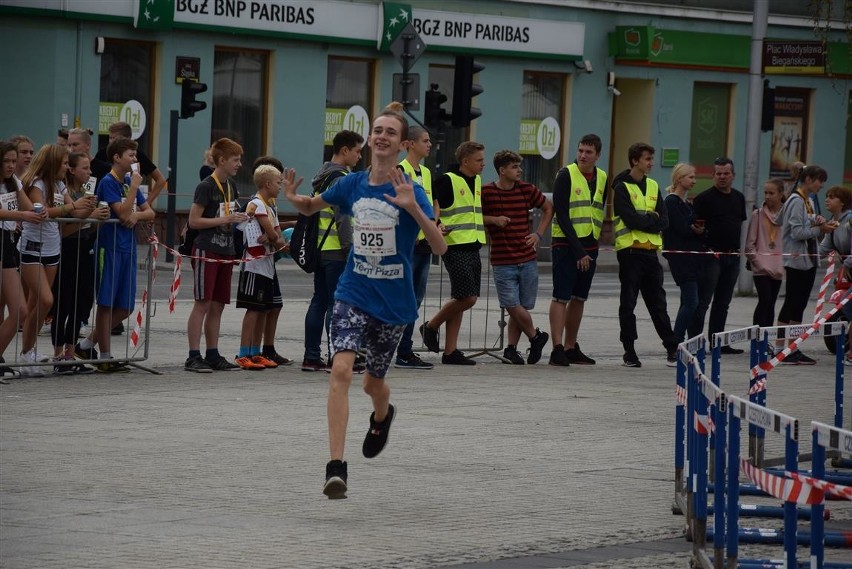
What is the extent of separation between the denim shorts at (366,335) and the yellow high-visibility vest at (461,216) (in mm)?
5848

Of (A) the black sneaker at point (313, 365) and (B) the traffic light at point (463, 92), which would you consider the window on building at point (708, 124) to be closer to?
(B) the traffic light at point (463, 92)

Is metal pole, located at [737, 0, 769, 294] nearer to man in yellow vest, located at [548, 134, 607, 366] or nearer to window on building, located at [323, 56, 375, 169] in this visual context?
window on building, located at [323, 56, 375, 169]

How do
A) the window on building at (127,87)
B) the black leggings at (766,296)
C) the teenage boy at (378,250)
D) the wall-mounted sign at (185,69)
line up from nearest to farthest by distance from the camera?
the teenage boy at (378,250) → the black leggings at (766,296) → the window on building at (127,87) → the wall-mounted sign at (185,69)

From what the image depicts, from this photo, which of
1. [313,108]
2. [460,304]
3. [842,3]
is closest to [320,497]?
[460,304]

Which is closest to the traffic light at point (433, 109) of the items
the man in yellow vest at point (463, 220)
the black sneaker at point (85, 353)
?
the man in yellow vest at point (463, 220)

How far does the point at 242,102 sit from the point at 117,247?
1962cm

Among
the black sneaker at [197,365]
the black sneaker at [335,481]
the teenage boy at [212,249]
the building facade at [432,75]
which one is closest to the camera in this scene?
the black sneaker at [335,481]

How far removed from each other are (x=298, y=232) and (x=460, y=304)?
1.79 meters

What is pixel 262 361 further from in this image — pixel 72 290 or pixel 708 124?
pixel 708 124

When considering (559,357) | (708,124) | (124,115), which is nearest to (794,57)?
(559,357)

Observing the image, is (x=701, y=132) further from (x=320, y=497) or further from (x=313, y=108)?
(x=320, y=497)

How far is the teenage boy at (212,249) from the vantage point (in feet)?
45.0

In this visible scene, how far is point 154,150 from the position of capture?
31125mm

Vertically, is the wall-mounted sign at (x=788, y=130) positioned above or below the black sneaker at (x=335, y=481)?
above
